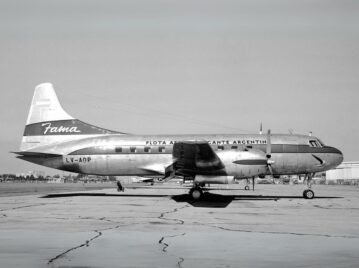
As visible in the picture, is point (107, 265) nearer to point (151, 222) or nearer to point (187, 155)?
point (151, 222)

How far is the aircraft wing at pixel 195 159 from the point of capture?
73.9ft

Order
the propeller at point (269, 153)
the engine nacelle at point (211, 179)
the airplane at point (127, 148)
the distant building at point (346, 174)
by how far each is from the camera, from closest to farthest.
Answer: the engine nacelle at point (211, 179) → the propeller at point (269, 153) → the airplane at point (127, 148) → the distant building at point (346, 174)

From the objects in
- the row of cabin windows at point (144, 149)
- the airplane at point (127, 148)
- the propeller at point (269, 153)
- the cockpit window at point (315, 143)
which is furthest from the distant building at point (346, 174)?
the row of cabin windows at point (144, 149)

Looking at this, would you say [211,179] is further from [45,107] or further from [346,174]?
[346,174]

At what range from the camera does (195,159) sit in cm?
2341

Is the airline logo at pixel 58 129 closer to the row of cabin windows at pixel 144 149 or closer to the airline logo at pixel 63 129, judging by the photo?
the airline logo at pixel 63 129

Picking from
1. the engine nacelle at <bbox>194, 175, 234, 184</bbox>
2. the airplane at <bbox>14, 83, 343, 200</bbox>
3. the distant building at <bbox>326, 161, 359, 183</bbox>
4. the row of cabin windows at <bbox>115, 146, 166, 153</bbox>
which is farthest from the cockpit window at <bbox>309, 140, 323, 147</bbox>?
the distant building at <bbox>326, 161, 359, 183</bbox>

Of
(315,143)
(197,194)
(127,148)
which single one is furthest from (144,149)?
(315,143)

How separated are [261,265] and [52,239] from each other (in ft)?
17.1

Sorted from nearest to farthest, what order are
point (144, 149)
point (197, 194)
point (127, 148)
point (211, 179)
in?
1. point (211, 179)
2. point (197, 194)
3. point (144, 149)
4. point (127, 148)

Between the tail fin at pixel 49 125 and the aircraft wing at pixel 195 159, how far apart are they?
7.34 meters

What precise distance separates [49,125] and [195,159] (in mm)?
11796

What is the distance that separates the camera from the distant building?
123m

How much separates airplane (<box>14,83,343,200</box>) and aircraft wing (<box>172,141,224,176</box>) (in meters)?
1.02
